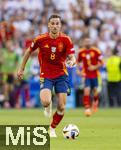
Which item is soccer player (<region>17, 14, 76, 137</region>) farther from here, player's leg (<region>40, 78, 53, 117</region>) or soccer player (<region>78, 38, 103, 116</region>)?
soccer player (<region>78, 38, 103, 116</region>)

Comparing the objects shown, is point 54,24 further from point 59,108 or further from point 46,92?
point 59,108

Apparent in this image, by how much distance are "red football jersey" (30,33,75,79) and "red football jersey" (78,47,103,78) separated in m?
9.96

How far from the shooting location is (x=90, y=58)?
25.4 metres

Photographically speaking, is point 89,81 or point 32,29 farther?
point 32,29

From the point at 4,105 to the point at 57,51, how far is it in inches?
603

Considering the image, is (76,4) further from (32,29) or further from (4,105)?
(4,105)

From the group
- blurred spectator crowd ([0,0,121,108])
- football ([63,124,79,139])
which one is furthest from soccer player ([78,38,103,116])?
football ([63,124,79,139])

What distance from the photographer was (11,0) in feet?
104

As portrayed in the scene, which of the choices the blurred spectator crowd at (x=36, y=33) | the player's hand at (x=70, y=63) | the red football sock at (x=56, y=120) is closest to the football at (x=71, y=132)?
the red football sock at (x=56, y=120)

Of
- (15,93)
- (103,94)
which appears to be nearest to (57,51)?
(15,93)

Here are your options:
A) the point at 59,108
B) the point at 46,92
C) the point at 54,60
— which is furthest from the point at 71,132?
the point at 54,60

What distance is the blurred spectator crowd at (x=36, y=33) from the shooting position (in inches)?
1180

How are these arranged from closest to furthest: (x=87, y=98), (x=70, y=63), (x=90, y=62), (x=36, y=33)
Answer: (x=70, y=63) < (x=87, y=98) < (x=90, y=62) < (x=36, y=33)

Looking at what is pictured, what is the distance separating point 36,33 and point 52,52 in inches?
622
